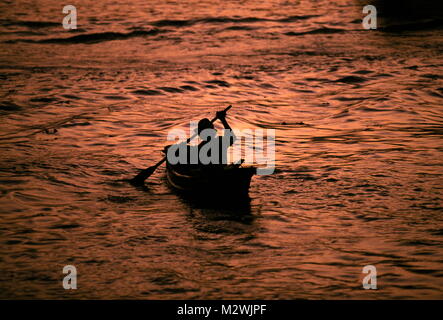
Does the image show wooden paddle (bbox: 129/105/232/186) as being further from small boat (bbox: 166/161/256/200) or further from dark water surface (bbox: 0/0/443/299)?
small boat (bbox: 166/161/256/200)

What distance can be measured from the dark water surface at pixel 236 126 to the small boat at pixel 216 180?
1.48 feet

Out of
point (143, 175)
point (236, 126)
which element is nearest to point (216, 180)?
point (143, 175)

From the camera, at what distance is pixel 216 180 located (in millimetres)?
12680

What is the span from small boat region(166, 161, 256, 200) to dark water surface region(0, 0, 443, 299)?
17.8 inches

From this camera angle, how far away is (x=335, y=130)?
18.4m

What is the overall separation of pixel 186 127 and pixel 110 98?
408cm

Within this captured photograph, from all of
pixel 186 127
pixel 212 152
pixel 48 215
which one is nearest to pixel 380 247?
pixel 212 152

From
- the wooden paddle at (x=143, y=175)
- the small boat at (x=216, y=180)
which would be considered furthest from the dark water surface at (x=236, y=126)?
the small boat at (x=216, y=180)

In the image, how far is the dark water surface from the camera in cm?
1106

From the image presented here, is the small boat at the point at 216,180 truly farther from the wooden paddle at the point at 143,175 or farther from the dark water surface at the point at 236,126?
the wooden paddle at the point at 143,175

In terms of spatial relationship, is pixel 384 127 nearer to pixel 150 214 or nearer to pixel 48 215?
pixel 150 214

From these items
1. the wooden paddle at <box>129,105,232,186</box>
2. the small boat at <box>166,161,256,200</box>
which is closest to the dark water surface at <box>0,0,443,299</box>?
the wooden paddle at <box>129,105,232,186</box>

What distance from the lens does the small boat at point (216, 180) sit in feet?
41.4

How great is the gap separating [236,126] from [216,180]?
6.24m
